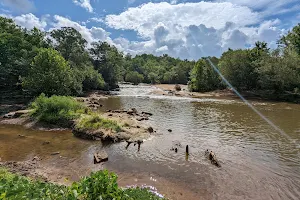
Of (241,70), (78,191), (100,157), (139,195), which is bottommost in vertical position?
(100,157)

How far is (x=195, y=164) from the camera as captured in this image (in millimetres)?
13680

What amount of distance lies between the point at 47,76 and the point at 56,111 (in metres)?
11.9

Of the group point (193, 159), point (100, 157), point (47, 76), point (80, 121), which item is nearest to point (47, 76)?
point (47, 76)

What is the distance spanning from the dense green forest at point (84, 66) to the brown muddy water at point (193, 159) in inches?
601

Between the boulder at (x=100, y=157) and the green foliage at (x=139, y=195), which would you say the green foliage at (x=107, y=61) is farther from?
the green foliage at (x=139, y=195)

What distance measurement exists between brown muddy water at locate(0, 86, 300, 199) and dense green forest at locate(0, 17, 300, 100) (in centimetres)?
1527

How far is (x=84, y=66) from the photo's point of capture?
2201 inches

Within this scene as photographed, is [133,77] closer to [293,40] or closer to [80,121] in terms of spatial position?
[293,40]

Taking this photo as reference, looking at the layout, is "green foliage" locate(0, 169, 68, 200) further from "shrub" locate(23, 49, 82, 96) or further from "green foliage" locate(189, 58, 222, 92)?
"green foliage" locate(189, 58, 222, 92)

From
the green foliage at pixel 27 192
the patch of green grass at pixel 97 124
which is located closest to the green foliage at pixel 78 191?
the green foliage at pixel 27 192

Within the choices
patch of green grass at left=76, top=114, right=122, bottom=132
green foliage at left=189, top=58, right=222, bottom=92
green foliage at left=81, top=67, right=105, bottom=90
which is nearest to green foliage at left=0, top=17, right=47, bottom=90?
green foliage at left=81, top=67, right=105, bottom=90

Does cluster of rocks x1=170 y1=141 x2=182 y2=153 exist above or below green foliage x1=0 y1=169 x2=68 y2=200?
below

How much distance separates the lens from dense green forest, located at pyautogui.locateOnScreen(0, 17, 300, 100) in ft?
114

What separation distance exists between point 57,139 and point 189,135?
10402 millimetres
